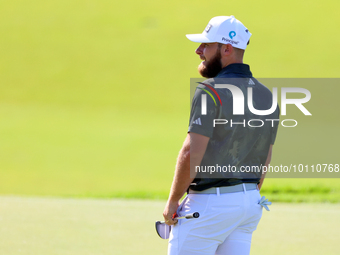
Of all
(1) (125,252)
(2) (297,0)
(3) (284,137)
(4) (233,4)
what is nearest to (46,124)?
(3) (284,137)

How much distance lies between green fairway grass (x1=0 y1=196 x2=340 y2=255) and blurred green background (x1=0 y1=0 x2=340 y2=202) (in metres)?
6.43

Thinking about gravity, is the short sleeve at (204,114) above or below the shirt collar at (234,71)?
below

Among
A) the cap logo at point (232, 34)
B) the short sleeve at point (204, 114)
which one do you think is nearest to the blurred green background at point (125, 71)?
the cap logo at point (232, 34)

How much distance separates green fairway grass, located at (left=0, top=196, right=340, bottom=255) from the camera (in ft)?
15.8

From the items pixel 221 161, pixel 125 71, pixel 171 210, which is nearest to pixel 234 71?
pixel 221 161

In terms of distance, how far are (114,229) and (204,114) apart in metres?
3.63

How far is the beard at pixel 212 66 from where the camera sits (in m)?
2.53

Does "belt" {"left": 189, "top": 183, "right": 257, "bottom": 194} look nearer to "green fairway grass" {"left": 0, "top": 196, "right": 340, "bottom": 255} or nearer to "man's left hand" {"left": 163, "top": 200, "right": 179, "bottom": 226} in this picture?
"man's left hand" {"left": 163, "top": 200, "right": 179, "bottom": 226}

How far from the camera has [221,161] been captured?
2.38m

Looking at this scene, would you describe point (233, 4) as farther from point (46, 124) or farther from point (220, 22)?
point (220, 22)

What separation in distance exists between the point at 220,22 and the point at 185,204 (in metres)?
0.91

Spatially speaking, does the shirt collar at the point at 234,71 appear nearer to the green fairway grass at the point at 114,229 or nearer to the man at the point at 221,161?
the man at the point at 221,161

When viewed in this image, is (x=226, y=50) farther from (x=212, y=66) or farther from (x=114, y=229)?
(x=114, y=229)

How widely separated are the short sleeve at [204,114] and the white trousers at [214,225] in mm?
324
